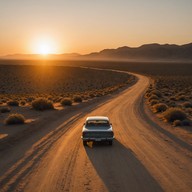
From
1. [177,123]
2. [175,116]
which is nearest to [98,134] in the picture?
[177,123]

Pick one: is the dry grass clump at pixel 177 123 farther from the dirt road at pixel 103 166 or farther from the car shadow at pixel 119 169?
the car shadow at pixel 119 169

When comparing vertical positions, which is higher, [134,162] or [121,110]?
[134,162]

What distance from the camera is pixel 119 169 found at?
12992mm

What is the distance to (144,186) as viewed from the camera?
35.9 feet

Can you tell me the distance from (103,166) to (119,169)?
75 cm

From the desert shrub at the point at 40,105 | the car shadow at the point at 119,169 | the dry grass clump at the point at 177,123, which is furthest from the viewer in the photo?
the desert shrub at the point at 40,105

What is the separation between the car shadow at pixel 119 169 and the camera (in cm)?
1098

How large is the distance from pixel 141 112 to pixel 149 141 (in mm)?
13810

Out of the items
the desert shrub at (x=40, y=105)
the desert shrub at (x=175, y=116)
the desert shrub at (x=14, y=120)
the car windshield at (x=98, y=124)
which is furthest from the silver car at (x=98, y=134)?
the desert shrub at (x=40, y=105)

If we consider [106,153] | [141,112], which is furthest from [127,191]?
[141,112]

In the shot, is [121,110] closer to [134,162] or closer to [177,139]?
[177,139]

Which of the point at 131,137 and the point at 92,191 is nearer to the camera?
the point at 92,191

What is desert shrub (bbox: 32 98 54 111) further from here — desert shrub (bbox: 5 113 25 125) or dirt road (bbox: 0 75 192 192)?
dirt road (bbox: 0 75 192 192)

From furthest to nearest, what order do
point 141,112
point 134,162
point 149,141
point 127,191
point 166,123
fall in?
point 141,112 → point 166,123 → point 149,141 → point 134,162 → point 127,191
